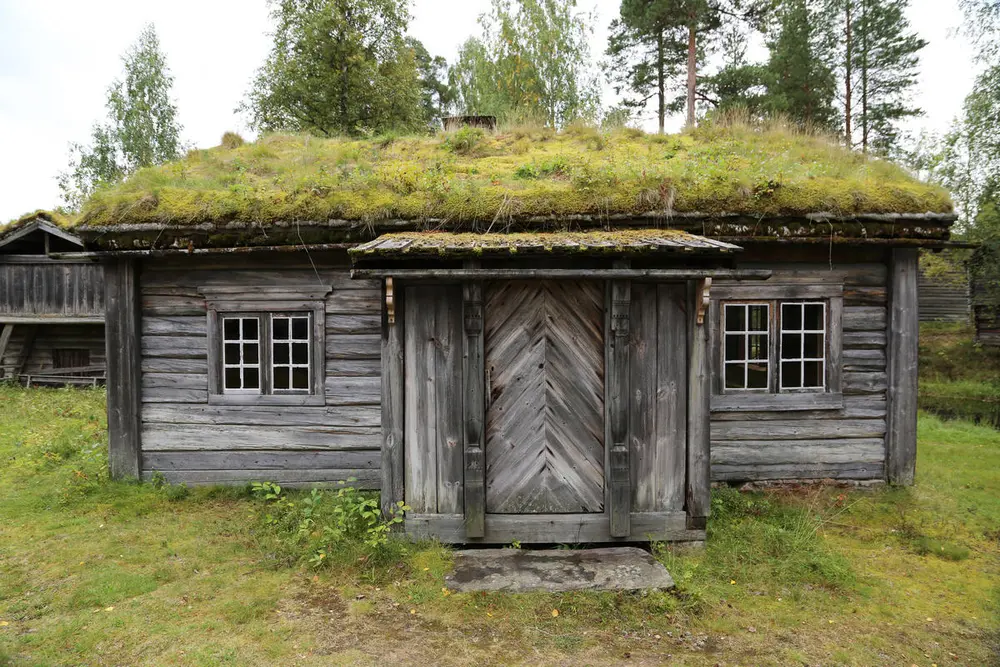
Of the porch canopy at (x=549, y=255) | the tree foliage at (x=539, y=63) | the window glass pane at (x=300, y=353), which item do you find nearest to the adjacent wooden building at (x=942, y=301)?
the tree foliage at (x=539, y=63)

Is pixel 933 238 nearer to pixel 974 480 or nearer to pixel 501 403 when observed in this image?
pixel 974 480

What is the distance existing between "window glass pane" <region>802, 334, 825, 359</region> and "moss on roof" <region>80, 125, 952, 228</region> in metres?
1.65

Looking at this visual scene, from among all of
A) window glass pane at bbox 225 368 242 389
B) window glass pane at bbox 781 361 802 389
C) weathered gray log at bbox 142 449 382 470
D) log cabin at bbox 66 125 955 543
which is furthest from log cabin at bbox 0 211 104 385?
window glass pane at bbox 781 361 802 389

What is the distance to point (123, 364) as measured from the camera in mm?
7074

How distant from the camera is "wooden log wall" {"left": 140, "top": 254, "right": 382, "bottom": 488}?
276 inches

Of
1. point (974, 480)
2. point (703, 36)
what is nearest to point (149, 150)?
point (703, 36)

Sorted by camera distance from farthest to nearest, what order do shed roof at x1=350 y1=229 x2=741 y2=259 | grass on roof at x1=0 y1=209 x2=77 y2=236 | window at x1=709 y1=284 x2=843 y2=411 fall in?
grass on roof at x1=0 y1=209 x2=77 y2=236
window at x1=709 y1=284 x2=843 y2=411
shed roof at x1=350 y1=229 x2=741 y2=259

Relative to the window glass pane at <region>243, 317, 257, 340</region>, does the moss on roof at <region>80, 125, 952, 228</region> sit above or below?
above

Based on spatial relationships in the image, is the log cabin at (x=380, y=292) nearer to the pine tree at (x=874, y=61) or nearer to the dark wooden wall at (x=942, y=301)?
the pine tree at (x=874, y=61)

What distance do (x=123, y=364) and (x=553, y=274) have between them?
5763 mm

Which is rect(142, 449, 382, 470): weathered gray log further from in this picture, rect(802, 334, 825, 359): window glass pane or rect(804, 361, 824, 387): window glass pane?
rect(802, 334, 825, 359): window glass pane

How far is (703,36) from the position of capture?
1884 centimetres

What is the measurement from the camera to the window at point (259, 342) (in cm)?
702

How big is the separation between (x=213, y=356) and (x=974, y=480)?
34.1ft
